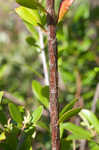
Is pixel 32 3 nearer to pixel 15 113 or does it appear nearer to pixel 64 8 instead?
pixel 64 8

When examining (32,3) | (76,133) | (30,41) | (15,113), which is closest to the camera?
(32,3)

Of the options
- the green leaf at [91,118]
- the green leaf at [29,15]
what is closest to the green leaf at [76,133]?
the green leaf at [91,118]

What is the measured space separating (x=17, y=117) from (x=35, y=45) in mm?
374

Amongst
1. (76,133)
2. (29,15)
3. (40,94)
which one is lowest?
(76,133)

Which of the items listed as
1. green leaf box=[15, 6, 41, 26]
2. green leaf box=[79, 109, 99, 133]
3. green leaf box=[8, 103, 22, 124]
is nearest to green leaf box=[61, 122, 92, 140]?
green leaf box=[79, 109, 99, 133]

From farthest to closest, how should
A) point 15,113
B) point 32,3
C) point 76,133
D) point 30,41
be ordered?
point 30,41, point 76,133, point 15,113, point 32,3

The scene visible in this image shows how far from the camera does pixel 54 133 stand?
0.64 m

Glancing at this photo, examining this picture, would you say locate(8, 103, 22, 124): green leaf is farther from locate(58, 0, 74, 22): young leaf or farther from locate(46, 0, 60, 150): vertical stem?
locate(58, 0, 74, 22): young leaf

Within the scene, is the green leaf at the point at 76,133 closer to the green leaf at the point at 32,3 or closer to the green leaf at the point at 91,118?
the green leaf at the point at 91,118

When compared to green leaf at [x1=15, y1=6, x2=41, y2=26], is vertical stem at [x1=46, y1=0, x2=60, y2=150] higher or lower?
lower

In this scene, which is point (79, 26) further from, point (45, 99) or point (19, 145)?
point (19, 145)

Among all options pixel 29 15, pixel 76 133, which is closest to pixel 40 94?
pixel 76 133

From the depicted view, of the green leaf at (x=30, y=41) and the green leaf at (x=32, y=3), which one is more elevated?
the green leaf at (x=32, y=3)

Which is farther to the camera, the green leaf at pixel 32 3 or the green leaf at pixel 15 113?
the green leaf at pixel 15 113
